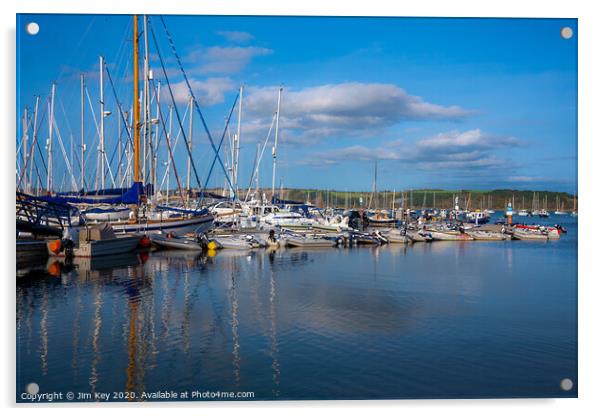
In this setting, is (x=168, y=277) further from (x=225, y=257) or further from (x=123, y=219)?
(x=123, y=219)

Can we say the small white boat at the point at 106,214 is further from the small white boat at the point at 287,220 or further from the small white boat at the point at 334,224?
the small white boat at the point at 334,224

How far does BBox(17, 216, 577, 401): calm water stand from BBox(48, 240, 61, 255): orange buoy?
1.88 meters

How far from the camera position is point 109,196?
23.8m

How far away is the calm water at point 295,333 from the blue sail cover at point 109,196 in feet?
12.1

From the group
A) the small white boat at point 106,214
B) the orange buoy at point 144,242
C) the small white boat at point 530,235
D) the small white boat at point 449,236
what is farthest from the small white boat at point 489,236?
the small white boat at point 106,214

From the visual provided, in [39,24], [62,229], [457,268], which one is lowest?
[457,268]

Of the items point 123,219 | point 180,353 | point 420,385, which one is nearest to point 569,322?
point 420,385

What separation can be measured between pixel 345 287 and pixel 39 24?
440 inches

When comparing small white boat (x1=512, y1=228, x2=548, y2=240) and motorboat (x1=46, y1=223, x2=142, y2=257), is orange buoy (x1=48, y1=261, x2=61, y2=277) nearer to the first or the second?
motorboat (x1=46, y1=223, x2=142, y2=257)

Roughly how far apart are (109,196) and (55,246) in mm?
3230

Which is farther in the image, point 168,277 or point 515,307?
point 168,277

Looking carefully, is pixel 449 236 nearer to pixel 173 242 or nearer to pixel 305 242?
pixel 305 242

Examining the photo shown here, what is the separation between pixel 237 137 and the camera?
39.4 metres
